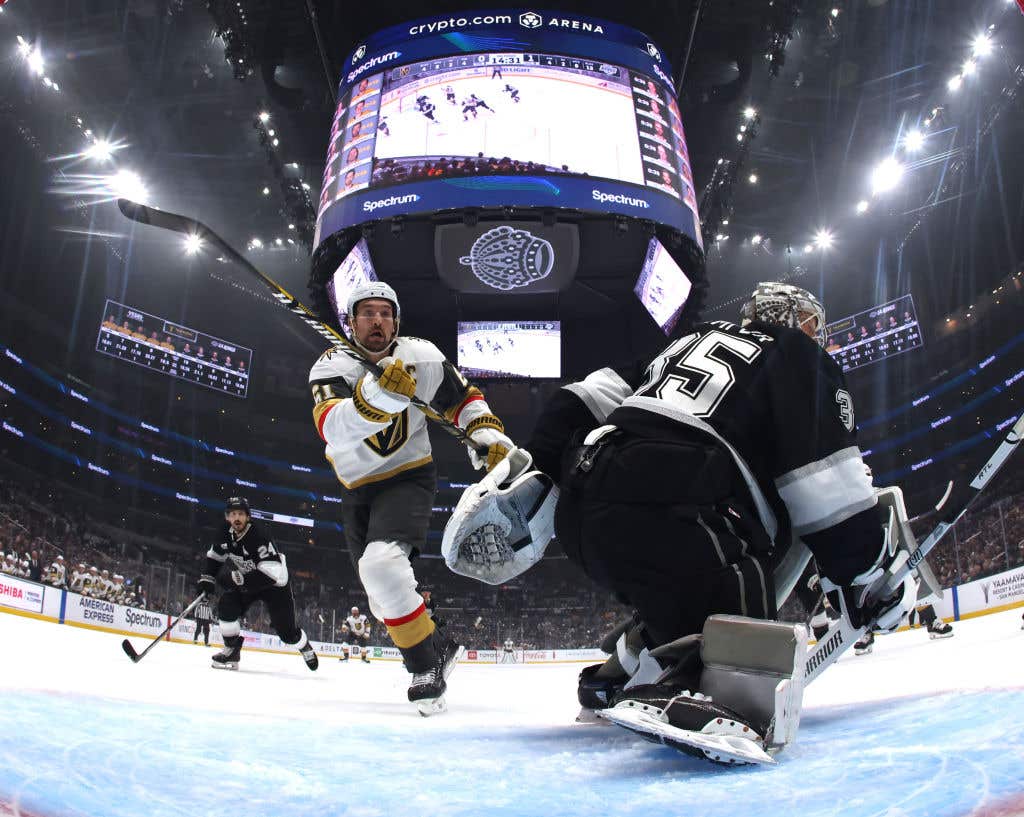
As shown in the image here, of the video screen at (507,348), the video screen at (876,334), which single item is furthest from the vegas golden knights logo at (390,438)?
the video screen at (876,334)

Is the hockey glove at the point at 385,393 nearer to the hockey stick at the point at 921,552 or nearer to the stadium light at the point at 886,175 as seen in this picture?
the hockey stick at the point at 921,552

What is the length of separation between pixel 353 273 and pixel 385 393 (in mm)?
8454

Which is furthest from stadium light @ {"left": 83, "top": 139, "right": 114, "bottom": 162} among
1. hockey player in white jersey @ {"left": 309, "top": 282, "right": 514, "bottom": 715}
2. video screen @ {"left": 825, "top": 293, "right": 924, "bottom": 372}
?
video screen @ {"left": 825, "top": 293, "right": 924, "bottom": 372}

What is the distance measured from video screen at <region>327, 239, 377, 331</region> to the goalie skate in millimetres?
9582

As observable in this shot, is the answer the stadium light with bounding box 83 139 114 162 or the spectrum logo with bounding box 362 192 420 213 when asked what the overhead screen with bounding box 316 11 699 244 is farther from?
the stadium light with bounding box 83 139 114 162

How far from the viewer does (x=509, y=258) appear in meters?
10.8

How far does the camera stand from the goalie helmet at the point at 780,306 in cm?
218

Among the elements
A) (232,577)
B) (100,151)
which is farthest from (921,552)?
(100,151)

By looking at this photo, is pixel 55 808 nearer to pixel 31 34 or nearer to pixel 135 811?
pixel 135 811

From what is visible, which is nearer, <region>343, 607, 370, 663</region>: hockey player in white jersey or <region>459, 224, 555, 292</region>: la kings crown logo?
<region>459, 224, 555, 292</region>: la kings crown logo

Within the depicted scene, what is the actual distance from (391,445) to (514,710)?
1.28 metres

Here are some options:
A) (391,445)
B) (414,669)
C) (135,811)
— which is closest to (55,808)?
(135,811)

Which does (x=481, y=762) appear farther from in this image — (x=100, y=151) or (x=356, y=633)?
(x=100, y=151)

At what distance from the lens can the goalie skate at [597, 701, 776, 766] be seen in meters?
1.26
